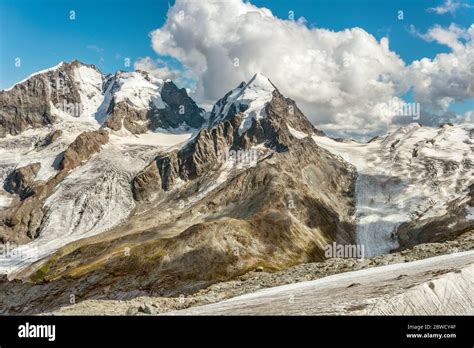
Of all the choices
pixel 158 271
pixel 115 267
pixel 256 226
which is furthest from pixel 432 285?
pixel 256 226

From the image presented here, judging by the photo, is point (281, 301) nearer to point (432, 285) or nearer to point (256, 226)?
point (432, 285)

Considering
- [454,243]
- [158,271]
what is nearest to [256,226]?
[158,271]

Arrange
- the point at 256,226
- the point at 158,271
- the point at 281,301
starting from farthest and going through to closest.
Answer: the point at 256,226, the point at 158,271, the point at 281,301
